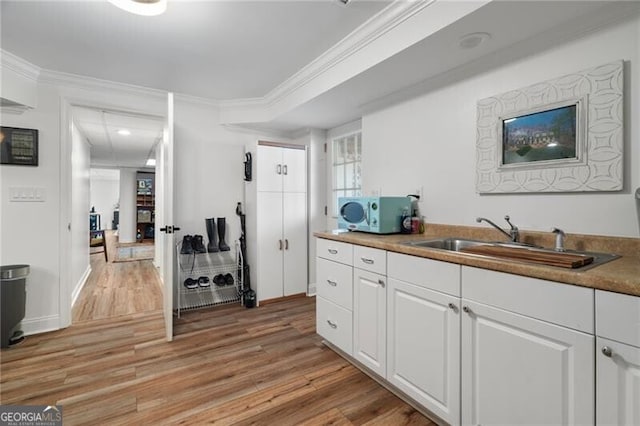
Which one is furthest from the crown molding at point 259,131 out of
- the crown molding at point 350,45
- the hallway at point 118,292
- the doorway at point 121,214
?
the hallway at point 118,292

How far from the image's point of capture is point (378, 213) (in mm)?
2230

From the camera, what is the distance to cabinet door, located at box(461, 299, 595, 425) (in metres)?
1.04

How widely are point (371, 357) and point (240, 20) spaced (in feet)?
7.78

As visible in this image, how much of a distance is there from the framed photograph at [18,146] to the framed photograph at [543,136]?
12.4 feet

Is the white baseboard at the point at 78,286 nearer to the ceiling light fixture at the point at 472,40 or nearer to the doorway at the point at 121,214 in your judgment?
the doorway at the point at 121,214

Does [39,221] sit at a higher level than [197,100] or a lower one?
lower

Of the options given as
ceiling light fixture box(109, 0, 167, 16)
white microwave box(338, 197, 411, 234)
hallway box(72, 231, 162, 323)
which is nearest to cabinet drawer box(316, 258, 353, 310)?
white microwave box(338, 197, 411, 234)

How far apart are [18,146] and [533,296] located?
3887mm

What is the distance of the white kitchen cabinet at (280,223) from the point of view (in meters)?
3.48

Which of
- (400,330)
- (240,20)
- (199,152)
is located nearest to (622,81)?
(400,330)

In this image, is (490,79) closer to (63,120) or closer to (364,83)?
(364,83)

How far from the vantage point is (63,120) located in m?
2.78

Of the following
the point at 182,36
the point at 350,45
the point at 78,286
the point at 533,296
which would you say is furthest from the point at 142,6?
the point at 78,286

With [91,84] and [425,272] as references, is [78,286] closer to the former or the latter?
[91,84]
